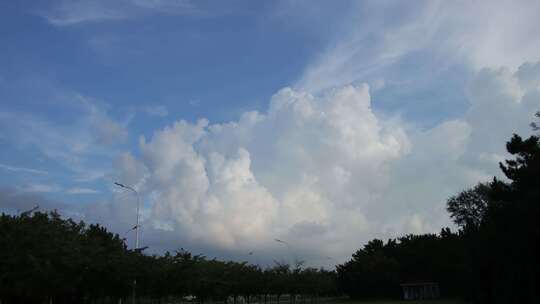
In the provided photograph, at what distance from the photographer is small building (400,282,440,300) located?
106 m

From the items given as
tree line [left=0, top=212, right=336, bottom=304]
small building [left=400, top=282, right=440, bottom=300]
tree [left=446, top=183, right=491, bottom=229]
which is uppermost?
tree [left=446, top=183, right=491, bottom=229]

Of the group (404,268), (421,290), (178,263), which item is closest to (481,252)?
(178,263)

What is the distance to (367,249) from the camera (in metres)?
126

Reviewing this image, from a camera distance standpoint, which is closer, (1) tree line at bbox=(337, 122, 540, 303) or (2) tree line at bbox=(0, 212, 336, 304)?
(2) tree line at bbox=(0, 212, 336, 304)

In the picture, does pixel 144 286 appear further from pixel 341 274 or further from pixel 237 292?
pixel 341 274

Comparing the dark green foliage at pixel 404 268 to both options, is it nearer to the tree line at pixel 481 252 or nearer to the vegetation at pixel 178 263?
the tree line at pixel 481 252

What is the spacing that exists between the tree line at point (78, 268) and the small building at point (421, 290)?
60829 mm

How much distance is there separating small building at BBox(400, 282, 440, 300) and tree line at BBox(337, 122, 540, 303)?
153 centimetres

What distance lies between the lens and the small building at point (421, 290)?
106m

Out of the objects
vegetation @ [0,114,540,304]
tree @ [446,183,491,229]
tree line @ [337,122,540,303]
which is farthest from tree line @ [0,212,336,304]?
tree @ [446,183,491,229]

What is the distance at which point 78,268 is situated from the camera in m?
39.3

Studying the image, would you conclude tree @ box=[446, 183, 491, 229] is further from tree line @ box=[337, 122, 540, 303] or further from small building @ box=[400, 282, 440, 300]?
small building @ box=[400, 282, 440, 300]

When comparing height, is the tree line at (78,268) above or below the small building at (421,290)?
above

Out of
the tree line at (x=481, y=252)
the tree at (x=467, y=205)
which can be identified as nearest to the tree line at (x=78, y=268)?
the tree line at (x=481, y=252)
